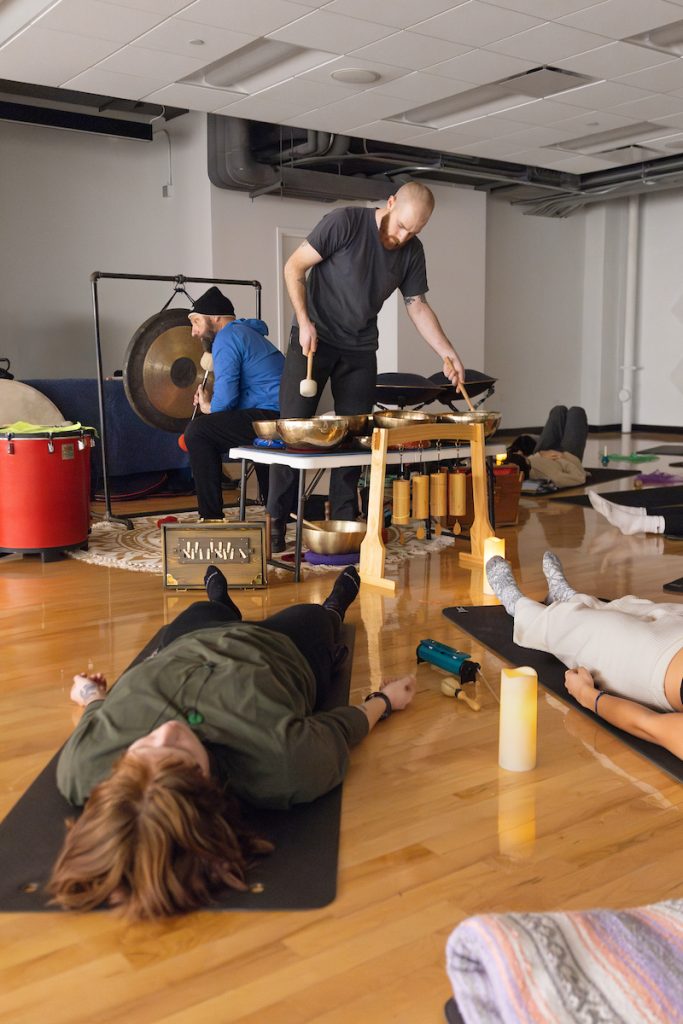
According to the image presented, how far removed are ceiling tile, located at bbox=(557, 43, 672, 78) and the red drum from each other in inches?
135

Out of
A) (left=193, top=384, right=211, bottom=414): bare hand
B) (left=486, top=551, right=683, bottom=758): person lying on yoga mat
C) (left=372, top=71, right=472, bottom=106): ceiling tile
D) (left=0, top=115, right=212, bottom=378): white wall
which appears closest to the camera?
(left=486, top=551, right=683, bottom=758): person lying on yoga mat

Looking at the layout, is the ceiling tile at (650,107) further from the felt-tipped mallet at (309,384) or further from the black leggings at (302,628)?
the black leggings at (302,628)

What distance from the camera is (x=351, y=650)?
2688 millimetres

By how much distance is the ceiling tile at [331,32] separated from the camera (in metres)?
4.75

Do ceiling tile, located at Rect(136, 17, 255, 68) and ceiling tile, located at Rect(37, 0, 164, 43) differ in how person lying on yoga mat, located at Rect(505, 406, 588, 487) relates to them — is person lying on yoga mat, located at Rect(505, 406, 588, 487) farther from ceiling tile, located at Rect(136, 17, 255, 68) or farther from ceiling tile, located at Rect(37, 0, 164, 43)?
ceiling tile, located at Rect(37, 0, 164, 43)

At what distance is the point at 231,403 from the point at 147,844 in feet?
9.91

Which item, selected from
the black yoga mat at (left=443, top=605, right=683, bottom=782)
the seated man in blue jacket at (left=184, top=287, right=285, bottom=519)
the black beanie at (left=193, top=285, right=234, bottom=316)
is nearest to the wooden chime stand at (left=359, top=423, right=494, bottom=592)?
the black yoga mat at (left=443, top=605, right=683, bottom=782)

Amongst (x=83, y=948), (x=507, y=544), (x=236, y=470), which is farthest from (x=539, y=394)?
(x=83, y=948)

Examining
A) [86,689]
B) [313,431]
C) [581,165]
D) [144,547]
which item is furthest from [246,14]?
[581,165]

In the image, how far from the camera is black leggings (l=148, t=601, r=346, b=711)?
2.20 m

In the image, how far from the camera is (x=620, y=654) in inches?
84.5

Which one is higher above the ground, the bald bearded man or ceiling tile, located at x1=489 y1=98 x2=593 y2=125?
ceiling tile, located at x1=489 y1=98 x2=593 y2=125

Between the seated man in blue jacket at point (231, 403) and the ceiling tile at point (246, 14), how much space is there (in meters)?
1.48

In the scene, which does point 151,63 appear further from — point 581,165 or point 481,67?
point 581,165
